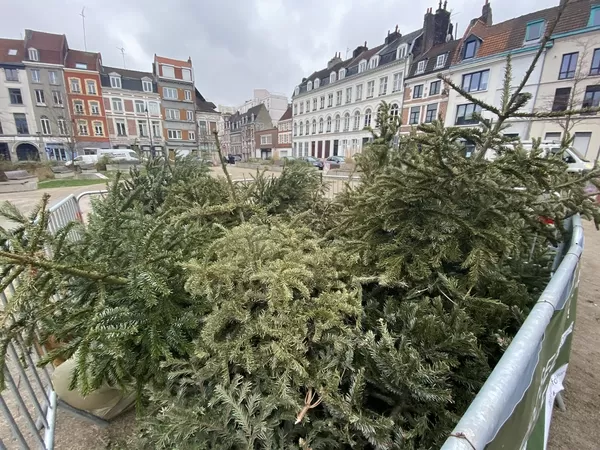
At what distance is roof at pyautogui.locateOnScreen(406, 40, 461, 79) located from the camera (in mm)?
24906

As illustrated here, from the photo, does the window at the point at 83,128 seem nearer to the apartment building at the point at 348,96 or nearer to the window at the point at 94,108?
the window at the point at 94,108

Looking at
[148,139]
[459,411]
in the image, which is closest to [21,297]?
[459,411]

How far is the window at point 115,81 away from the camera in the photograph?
36.1 meters

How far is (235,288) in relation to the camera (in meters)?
1.63

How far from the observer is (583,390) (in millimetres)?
2543

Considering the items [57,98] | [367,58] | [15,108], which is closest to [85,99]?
[57,98]

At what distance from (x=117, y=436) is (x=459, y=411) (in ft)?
7.49

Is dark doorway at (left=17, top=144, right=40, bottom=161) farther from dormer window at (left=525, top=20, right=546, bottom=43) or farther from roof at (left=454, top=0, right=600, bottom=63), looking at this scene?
dormer window at (left=525, top=20, right=546, bottom=43)

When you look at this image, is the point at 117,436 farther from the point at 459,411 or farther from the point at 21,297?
the point at 459,411

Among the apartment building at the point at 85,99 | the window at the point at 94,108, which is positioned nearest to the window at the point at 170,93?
the apartment building at the point at 85,99

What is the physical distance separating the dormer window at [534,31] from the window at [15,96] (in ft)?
163

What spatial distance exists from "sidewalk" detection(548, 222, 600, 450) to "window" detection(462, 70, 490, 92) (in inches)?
961

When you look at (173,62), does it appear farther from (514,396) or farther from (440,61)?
(514,396)

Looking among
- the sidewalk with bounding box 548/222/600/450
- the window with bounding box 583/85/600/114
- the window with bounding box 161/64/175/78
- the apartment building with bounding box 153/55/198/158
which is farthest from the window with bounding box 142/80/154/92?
the sidewalk with bounding box 548/222/600/450
